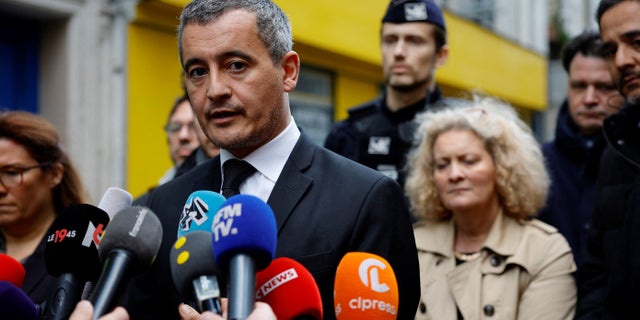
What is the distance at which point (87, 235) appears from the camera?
193cm

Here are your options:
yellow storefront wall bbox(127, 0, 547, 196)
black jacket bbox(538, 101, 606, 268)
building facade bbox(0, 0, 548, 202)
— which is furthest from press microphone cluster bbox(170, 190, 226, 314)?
building facade bbox(0, 0, 548, 202)

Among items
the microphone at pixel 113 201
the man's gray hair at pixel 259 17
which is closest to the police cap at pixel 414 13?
the man's gray hair at pixel 259 17

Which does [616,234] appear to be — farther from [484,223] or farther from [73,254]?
[73,254]

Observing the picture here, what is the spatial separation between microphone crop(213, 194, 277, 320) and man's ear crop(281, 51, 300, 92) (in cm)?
60

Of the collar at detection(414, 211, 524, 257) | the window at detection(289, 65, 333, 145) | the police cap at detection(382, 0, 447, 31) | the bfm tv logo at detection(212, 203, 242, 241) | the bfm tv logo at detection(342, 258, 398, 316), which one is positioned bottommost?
the window at detection(289, 65, 333, 145)

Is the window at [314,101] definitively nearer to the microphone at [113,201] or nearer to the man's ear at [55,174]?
the man's ear at [55,174]

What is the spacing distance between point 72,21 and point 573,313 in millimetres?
5293

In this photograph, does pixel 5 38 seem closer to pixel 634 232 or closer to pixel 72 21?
pixel 72 21

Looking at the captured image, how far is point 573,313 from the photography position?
3.00 m

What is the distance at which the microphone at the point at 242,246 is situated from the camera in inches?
57.3

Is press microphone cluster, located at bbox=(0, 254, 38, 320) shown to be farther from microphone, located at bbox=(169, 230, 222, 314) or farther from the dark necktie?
the dark necktie

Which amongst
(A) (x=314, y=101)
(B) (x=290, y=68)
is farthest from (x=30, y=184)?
(A) (x=314, y=101)

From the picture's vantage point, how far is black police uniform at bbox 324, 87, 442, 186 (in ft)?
12.6

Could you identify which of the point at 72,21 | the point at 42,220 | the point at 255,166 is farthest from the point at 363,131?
the point at 72,21
